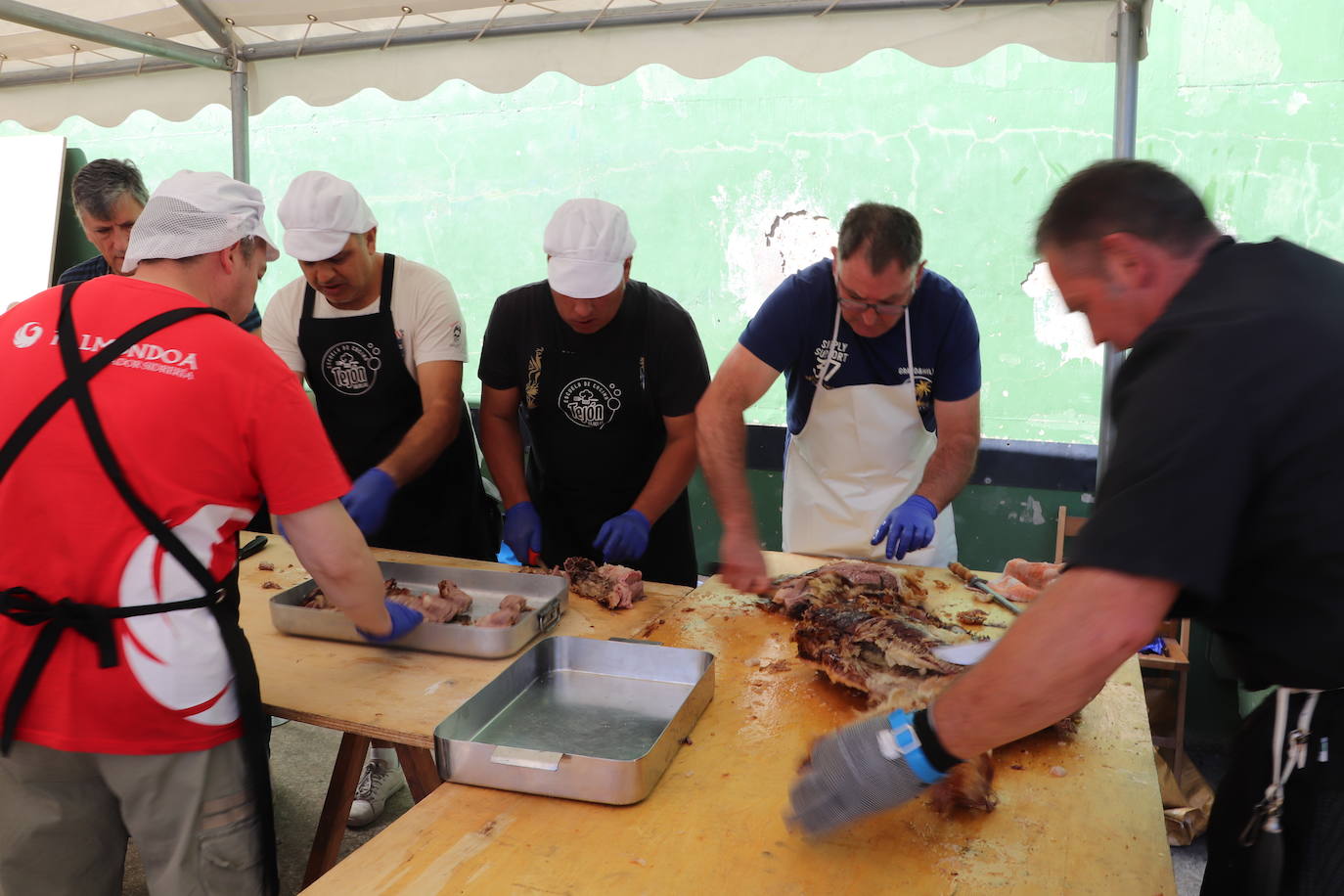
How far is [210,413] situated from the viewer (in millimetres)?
1879

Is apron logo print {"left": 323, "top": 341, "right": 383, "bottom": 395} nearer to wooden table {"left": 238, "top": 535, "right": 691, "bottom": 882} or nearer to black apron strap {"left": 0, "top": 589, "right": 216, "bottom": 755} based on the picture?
wooden table {"left": 238, "top": 535, "right": 691, "bottom": 882}

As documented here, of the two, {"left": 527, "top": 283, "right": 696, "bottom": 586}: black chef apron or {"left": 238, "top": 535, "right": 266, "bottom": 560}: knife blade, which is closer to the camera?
{"left": 238, "top": 535, "right": 266, "bottom": 560}: knife blade

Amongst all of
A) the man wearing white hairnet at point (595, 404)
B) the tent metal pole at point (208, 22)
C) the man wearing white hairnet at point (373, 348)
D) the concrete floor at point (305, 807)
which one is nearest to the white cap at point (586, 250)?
the man wearing white hairnet at point (595, 404)

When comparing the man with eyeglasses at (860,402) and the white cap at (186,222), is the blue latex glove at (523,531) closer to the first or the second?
the man with eyeglasses at (860,402)

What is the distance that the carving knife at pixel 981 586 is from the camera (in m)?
2.75

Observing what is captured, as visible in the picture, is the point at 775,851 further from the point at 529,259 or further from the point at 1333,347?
the point at 529,259

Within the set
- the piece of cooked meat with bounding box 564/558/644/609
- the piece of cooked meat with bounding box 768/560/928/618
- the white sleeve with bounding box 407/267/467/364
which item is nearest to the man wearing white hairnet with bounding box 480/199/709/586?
the white sleeve with bounding box 407/267/467/364

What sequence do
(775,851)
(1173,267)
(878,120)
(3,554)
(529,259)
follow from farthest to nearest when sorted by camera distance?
(529,259)
(878,120)
(3,554)
(775,851)
(1173,267)

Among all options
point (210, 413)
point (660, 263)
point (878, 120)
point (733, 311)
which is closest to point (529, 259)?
point (660, 263)

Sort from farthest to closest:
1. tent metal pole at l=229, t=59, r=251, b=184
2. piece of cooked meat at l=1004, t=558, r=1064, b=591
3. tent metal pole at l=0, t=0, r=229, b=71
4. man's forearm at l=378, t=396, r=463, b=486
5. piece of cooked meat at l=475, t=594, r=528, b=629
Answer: tent metal pole at l=229, t=59, r=251, b=184, tent metal pole at l=0, t=0, r=229, b=71, man's forearm at l=378, t=396, r=463, b=486, piece of cooked meat at l=1004, t=558, r=1064, b=591, piece of cooked meat at l=475, t=594, r=528, b=629

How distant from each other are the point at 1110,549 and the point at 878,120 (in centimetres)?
462

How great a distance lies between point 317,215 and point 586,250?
3.05 ft

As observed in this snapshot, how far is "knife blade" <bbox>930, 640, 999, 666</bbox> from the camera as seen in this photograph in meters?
2.18

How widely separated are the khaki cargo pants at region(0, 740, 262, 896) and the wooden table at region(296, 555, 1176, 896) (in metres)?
0.60
